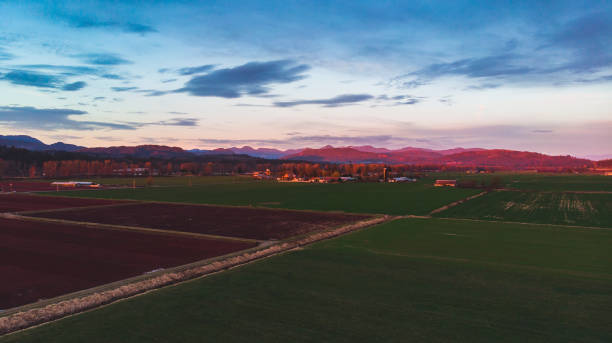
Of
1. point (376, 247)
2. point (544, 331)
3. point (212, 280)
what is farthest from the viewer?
point (376, 247)

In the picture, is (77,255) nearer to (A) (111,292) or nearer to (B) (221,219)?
(A) (111,292)

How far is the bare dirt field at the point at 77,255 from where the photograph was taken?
666 inches

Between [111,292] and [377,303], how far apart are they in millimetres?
10645

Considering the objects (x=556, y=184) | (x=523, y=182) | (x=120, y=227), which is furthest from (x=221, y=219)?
(x=523, y=182)

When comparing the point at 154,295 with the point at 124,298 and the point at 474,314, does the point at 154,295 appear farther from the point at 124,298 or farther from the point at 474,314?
the point at 474,314

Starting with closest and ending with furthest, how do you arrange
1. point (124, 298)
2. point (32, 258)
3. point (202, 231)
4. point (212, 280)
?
point (124, 298) → point (212, 280) → point (32, 258) → point (202, 231)

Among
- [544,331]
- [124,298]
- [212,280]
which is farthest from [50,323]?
[544,331]

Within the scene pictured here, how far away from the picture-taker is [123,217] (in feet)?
138

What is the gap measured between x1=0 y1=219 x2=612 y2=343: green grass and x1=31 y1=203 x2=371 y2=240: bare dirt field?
12.0m

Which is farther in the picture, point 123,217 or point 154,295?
point 123,217

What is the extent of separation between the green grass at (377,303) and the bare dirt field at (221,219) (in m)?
12.0

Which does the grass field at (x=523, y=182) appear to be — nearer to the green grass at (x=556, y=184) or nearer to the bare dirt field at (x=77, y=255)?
the green grass at (x=556, y=184)

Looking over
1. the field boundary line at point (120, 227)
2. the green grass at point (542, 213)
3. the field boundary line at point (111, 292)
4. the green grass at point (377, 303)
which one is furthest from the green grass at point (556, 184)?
the field boundary line at point (111, 292)

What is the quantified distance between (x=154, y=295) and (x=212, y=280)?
2.77 metres
